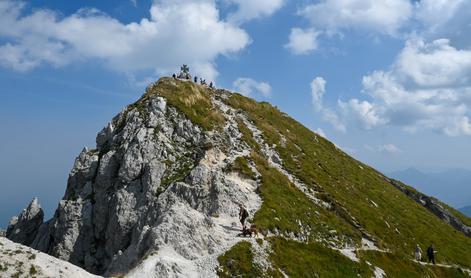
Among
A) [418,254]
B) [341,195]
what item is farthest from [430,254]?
[341,195]

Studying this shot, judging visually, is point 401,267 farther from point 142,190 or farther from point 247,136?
point 142,190

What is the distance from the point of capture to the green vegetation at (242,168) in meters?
69.5

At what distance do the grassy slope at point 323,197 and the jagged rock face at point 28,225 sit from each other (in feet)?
111

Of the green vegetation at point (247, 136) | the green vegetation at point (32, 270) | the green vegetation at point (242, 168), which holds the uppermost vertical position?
the green vegetation at point (247, 136)

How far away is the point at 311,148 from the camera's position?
100 metres

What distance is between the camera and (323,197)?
75000 millimetres

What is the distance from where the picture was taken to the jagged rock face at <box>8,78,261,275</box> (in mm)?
57594

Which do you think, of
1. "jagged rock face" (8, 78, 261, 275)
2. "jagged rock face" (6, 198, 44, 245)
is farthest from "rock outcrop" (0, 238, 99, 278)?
"jagged rock face" (6, 198, 44, 245)

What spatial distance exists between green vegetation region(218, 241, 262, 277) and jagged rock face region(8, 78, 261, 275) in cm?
271

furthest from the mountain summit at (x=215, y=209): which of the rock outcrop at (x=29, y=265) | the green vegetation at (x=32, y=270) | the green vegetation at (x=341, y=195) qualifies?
the green vegetation at (x=32, y=270)

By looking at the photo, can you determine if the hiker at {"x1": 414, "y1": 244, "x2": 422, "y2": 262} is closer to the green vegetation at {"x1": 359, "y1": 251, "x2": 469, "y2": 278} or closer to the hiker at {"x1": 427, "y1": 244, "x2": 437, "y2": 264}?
the hiker at {"x1": 427, "y1": 244, "x2": 437, "y2": 264}

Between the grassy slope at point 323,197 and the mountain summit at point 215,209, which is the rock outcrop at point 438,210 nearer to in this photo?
the grassy slope at point 323,197

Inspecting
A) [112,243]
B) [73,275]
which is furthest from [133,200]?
[73,275]

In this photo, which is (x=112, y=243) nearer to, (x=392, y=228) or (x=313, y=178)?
(x=313, y=178)
